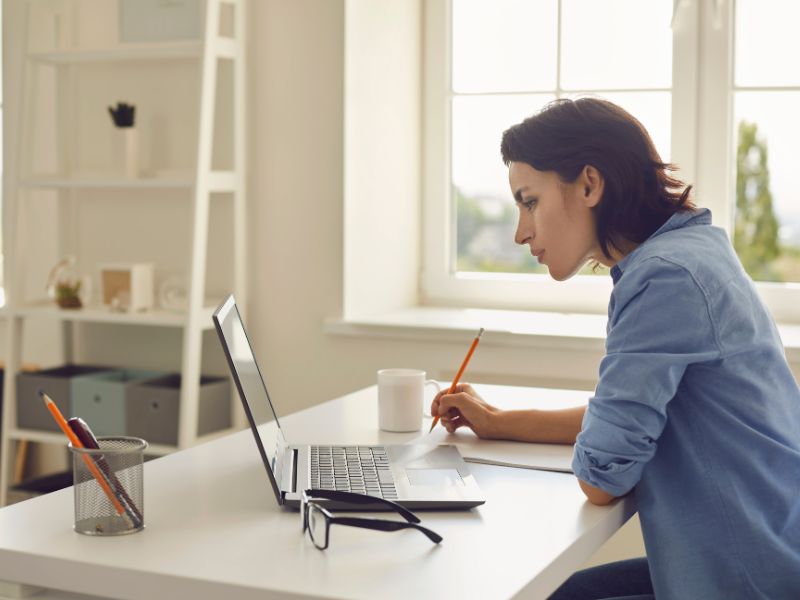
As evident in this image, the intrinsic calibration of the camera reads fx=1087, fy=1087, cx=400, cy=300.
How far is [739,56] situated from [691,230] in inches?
62.8

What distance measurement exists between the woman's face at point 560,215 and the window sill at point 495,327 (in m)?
1.16

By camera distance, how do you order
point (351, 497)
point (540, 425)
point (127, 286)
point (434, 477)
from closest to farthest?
point (351, 497), point (434, 477), point (540, 425), point (127, 286)

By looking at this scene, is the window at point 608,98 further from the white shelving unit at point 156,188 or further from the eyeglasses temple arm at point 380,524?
the eyeglasses temple arm at point 380,524

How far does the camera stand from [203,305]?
10.3 ft

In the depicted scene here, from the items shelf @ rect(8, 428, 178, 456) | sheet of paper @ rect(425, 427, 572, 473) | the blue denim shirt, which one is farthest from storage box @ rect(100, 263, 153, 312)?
the blue denim shirt

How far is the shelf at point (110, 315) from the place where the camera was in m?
3.03

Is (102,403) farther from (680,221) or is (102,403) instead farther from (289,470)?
(680,221)

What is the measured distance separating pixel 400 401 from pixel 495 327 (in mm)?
1080

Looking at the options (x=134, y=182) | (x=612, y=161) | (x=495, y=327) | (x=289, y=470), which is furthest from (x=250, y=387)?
(x=134, y=182)

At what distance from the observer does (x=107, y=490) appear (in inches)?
50.1

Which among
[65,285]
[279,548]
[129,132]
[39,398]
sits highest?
[129,132]

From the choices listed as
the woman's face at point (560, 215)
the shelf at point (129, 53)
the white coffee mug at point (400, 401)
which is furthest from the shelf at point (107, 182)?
the woman's face at point (560, 215)

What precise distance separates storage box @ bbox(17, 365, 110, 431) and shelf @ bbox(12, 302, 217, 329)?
19cm

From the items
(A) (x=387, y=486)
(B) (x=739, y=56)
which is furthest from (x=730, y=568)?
(B) (x=739, y=56)
